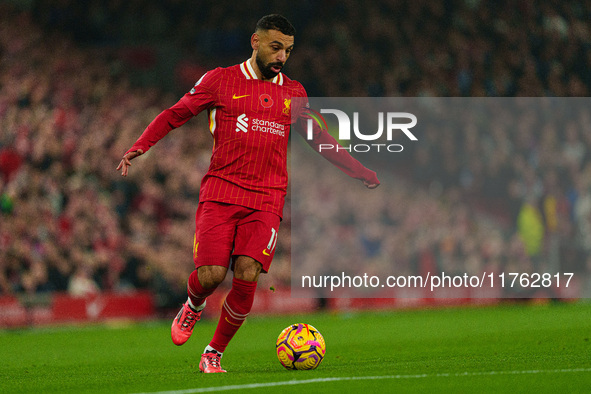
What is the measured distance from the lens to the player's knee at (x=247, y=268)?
261 inches

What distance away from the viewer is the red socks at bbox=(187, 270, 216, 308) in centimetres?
680

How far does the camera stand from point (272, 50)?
6.80 meters

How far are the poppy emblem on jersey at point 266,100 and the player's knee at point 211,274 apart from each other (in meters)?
1.26

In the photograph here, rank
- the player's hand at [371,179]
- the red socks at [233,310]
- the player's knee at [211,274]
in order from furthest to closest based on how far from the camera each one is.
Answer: the player's hand at [371,179]
the red socks at [233,310]
the player's knee at [211,274]

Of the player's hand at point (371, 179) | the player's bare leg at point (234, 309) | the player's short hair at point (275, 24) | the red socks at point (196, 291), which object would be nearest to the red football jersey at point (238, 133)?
the player's short hair at point (275, 24)

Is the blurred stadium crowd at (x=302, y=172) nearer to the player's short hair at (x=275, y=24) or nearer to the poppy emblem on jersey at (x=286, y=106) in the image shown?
the poppy emblem on jersey at (x=286, y=106)

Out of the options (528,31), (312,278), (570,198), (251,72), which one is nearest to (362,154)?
(312,278)

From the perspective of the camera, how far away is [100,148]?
18219mm

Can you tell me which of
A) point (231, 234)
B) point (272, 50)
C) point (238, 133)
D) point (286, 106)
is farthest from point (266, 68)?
point (231, 234)

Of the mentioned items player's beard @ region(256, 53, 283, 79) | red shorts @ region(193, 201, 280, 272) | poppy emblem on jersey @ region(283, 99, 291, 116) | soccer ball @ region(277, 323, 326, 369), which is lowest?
soccer ball @ region(277, 323, 326, 369)

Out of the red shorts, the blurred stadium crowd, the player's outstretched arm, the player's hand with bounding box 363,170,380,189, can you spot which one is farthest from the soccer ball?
the blurred stadium crowd

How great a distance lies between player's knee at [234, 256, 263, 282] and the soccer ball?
60 cm

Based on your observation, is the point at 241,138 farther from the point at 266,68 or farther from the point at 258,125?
the point at 266,68

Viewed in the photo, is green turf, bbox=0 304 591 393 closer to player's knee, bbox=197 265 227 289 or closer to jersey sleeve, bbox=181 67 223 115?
player's knee, bbox=197 265 227 289
